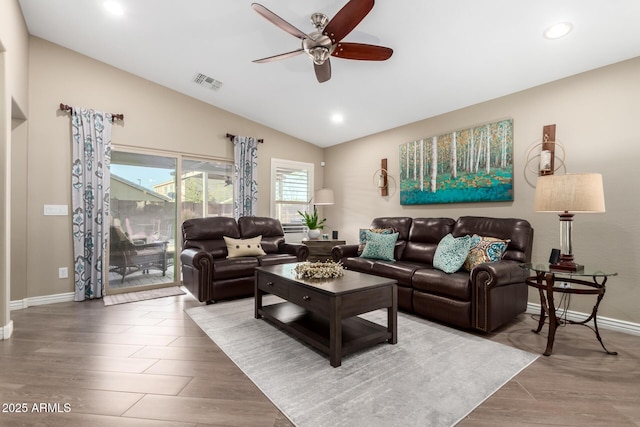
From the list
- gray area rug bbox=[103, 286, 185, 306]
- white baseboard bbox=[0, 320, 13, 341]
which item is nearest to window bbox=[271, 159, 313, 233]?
gray area rug bbox=[103, 286, 185, 306]

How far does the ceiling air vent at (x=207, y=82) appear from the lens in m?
4.34

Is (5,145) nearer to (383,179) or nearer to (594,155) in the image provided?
(383,179)

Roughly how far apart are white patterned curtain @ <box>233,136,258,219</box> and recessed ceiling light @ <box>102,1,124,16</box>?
7.82 feet

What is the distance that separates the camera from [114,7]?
3.14m

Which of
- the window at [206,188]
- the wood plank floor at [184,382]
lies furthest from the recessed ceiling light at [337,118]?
the wood plank floor at [184,382]

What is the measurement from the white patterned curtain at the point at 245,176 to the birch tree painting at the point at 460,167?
101 inches

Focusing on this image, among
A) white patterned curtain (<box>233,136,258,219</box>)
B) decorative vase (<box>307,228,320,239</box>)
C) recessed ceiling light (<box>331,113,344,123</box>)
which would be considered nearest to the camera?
recessed ceiling light (<box>331,113,344,123</box>)

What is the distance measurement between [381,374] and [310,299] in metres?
0.76

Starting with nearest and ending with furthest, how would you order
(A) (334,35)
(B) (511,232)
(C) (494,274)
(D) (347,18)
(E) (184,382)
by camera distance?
(E) (184,382)
(D) (347,18)
(A) (334,35)
(C) (494,274)
(B) (511,232)

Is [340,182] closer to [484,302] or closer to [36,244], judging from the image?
[484,302]

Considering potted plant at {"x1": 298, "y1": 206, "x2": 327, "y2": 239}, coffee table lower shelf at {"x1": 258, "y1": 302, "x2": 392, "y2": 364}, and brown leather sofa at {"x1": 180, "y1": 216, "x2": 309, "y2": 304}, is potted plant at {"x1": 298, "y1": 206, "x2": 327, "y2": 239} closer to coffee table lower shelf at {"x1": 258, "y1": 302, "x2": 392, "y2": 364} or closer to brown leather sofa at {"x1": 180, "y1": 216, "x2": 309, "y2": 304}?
brown leather sofa at {"x1": 180, "y1": 216, "x2": 309, "y2": 304}

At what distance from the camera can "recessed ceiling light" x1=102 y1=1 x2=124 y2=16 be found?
309cm

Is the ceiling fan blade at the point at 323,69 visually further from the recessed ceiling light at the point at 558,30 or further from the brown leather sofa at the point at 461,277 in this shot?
the brown leather sofa at the point at 461,277

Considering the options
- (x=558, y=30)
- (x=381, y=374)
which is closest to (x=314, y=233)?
(x=381, y=374)
